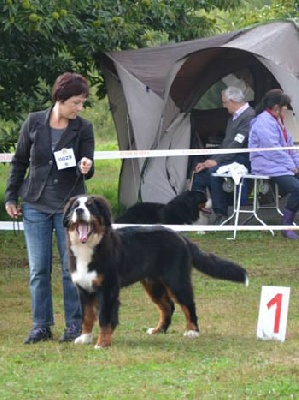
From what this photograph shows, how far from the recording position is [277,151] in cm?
1257

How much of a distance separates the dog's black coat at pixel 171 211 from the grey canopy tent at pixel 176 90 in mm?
1218

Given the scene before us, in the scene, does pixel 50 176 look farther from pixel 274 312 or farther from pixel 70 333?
pixel 274 312

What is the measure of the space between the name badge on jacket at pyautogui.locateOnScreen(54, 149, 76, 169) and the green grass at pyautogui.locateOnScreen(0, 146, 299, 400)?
3.63ft

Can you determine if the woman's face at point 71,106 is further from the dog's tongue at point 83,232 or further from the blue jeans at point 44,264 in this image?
the dog's tongue at point 83,232

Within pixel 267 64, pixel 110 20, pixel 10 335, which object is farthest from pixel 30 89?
pixel 10 335

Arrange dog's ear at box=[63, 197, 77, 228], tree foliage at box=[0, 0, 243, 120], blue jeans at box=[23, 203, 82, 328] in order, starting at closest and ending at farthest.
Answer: dog's ear at box=[63, 197, 77, 228] < blue jeans at box=[23, 203, 82, 328] < tree foliage at box=[0, 0, 243, 120]

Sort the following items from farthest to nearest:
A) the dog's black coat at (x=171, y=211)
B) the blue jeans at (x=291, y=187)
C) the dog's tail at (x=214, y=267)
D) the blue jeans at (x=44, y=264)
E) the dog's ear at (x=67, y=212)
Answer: the dog's black coat at (x=171, y=211) < the blue jeans at (x=291, y=187) < the dog's tail at (x=214, y=267) < the blue jeans at (x=44, y=264) < the dog's ear at (x=67, y=212)

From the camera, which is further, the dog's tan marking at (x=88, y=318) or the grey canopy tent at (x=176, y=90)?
the grey canopy tent at (x=176, y=90)

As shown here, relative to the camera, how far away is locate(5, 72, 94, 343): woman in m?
7.14

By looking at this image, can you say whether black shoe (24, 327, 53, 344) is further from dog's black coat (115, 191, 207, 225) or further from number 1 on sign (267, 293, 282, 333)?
dog's black coat (115, 191, 207, 225)

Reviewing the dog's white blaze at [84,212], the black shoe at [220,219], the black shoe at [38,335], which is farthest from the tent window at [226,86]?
the dog's white blaze at [84,212]

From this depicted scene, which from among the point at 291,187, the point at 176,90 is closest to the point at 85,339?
the point at 291,187

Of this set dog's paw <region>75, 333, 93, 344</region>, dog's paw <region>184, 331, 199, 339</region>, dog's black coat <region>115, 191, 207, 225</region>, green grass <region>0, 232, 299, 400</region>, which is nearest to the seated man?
dog's black coat <region>115, 191, 207, 225</region>

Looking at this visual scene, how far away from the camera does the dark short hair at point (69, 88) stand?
7113 millimetres
